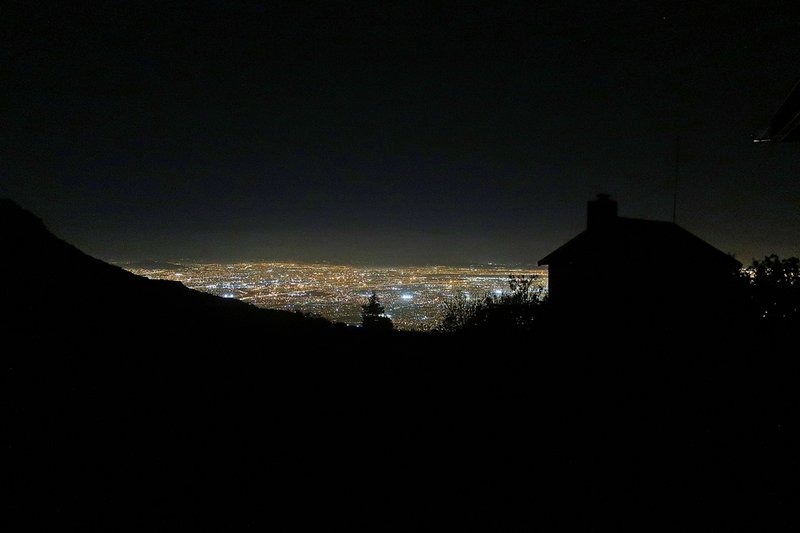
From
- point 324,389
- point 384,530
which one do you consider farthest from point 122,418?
point 384,530

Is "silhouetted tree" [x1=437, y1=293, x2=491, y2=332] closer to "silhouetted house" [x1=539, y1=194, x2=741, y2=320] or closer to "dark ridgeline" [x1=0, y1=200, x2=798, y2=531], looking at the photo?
"silhouetted house" [x1=539, y1=194, x2=741, y2=320]

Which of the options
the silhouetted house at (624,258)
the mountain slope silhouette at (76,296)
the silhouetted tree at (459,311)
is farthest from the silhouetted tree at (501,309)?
the mountain slope silhouette at (76,296)

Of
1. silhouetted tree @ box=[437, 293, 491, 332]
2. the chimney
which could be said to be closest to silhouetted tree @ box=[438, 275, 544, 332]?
silhouetted tree @ box=[437, 293, 491, 332]

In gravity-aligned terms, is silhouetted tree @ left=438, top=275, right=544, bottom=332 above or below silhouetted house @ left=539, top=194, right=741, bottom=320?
below

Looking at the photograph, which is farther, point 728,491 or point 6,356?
point 728,491

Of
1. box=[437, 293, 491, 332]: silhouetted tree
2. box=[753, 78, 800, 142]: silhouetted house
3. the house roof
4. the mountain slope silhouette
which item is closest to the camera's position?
box=[753, 78, 800, 142]: silhouetted house

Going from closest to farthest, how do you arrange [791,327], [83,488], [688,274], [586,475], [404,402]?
1. [83,488]
2. [586,475]
3. [404,402]
4. [791,327]
5. [688,274]

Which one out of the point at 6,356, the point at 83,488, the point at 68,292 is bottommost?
the point at 83,488

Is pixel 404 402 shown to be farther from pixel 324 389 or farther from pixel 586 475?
pixel 586 475
